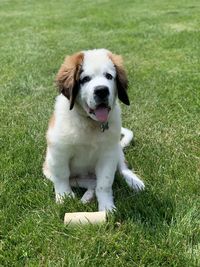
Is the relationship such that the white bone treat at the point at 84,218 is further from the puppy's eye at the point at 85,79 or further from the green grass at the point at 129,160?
the puppy's eye at the point at 85,79

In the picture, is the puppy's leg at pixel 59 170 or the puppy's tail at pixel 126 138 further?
the puppy's tail at pixel 126 138

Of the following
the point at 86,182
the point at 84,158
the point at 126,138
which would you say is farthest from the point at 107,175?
the point at 126,138

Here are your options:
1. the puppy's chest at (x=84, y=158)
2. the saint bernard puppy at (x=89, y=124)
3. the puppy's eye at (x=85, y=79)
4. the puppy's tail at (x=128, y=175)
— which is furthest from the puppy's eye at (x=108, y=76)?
the puppy's tail at (x=128, y=175)

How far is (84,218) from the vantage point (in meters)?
3.18

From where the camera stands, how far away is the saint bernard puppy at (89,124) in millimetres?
3352

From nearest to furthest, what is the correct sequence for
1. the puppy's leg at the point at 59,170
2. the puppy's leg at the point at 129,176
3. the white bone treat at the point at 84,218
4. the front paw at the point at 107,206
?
the white bone treat at the point at 84,218 → the front paw at the point at 107,206 → the puppy's leg at the point at 59,170 → the puppy's leg at the point at 129,176

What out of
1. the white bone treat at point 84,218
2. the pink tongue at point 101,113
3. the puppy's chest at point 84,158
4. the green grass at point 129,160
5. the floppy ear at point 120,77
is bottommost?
the green grass at point 129,160

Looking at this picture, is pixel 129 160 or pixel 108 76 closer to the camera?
pixel 108 76

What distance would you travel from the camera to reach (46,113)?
18.0 feet

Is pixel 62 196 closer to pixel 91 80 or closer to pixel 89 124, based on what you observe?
pixel 89 124

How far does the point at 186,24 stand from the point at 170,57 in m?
3.25

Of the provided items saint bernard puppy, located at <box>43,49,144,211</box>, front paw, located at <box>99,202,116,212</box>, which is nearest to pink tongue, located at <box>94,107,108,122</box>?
saint bernard puppy, located at <box>43,49,144,211</box>

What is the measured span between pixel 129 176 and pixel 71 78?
89cm

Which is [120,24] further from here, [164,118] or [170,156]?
[170,156]
